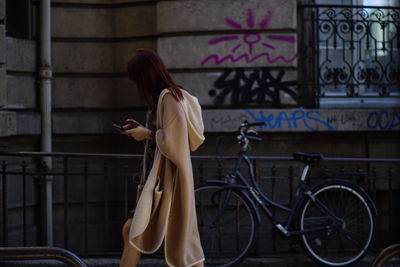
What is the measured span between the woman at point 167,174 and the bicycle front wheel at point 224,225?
73.5 inches

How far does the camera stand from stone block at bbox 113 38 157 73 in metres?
9.30

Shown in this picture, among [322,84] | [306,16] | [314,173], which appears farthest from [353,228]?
[306,16]

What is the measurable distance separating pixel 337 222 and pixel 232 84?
7.88 feet

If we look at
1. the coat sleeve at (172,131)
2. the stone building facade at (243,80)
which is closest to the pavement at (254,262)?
the stone building facade at (243,80)

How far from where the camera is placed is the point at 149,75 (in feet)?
15.3

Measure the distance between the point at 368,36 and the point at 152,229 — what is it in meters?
5.41

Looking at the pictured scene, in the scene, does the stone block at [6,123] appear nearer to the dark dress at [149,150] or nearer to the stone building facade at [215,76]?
the stone building facade at [215,76]

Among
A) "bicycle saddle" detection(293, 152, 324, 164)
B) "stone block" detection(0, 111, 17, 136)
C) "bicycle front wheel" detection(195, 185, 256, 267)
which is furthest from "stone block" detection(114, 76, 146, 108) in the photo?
"bicycle saddle" detection(293, 152, 324, 164)

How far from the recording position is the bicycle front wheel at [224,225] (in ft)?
21.7

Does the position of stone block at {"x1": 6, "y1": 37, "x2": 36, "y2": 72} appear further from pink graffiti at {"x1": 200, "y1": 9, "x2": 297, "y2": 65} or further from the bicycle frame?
the bicycle frame

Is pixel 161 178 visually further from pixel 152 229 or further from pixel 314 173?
pixel 314 173

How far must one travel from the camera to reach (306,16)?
29.5 feet

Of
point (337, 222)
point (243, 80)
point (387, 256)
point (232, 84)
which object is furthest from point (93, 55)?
point (387, 256)

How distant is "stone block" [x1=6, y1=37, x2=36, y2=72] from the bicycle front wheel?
9.67ft
